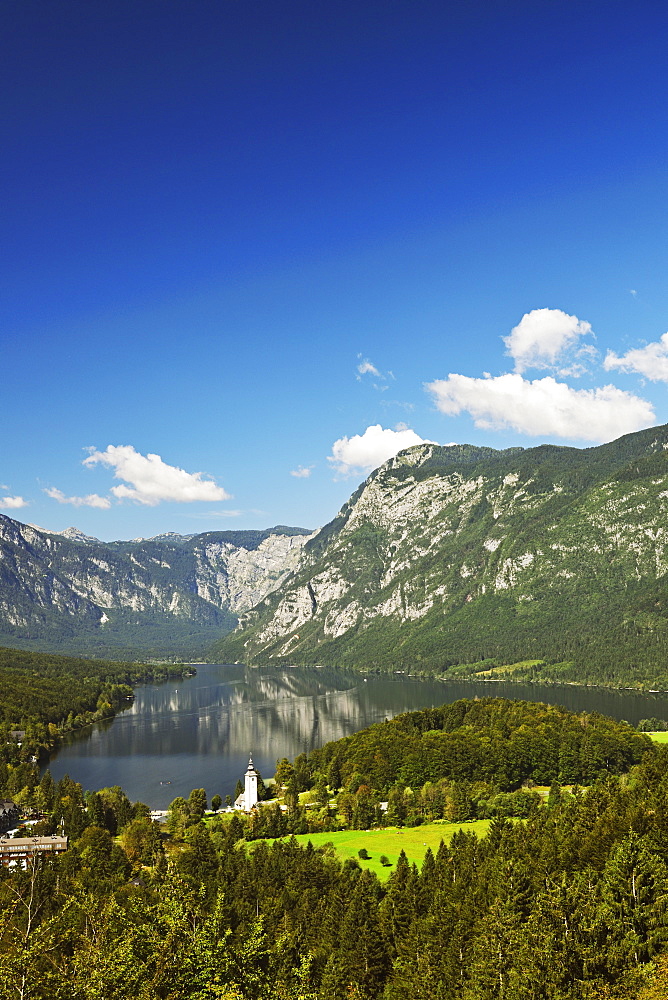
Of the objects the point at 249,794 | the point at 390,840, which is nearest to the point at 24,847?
the point at 249,794

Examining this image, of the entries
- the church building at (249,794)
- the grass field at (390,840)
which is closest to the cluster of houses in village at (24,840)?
the church building at (249,794)

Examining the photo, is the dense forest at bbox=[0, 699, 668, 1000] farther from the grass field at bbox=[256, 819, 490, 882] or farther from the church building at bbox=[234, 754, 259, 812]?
the church building at bbox=[234, 754, 259, 812]

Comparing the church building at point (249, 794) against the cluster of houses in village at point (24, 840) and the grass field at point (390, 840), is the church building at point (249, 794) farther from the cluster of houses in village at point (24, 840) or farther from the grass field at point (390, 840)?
the grass field at point (390, 840)

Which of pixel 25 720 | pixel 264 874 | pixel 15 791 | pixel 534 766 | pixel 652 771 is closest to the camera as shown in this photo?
pixel 264 874

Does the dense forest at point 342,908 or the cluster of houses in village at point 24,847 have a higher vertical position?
the dense forest at point 342,908

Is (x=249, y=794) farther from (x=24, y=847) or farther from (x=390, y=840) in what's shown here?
(x=24, y=847)

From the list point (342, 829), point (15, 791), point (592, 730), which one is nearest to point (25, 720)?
point (15, 791)

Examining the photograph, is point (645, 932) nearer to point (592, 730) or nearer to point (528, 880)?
point (528, 880)
